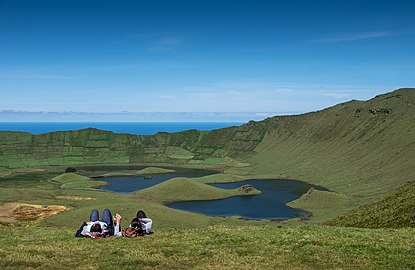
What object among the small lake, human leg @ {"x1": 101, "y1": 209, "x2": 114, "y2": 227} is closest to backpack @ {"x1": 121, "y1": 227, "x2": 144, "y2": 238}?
human leg @ {"x1": 101, "y1": 209, "x2": 114, "y2": 227}

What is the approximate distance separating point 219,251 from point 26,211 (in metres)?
128

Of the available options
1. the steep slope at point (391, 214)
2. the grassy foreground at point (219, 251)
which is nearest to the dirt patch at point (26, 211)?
the grassy foreground at point (219, 251)

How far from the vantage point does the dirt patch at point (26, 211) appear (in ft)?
422

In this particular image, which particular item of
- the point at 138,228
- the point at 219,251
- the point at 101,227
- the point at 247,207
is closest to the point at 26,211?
the point at 247,207

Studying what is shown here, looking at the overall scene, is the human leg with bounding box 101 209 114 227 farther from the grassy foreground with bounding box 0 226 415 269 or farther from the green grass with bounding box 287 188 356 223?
the green grass with bounding box 287 188 356 223

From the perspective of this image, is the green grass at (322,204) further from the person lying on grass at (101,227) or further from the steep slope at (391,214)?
the person lying on grass at (101,227)

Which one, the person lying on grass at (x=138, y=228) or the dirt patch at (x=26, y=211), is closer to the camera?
the person lying on grass at (x=138, y=228)

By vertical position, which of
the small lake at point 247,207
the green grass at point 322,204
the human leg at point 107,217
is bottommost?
the small lake at point 247,207

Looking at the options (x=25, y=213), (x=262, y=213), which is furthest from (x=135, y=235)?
(x=262, y=213)

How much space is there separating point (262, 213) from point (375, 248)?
134578 millimetres

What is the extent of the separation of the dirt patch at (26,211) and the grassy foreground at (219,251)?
103343 mm

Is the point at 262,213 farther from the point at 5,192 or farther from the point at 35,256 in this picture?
the point at 35,256

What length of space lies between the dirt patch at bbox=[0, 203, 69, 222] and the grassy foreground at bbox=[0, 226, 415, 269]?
103343 millimetres

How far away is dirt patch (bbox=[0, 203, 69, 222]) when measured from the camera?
128750mm
